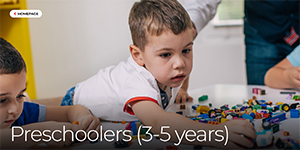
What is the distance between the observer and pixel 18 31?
433 millimetres

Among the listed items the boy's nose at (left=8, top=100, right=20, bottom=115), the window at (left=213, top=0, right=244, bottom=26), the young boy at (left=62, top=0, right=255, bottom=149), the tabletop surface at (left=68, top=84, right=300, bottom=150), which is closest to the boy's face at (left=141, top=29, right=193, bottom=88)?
the young boy at (left=62, top=0, right=255, bottom=149)

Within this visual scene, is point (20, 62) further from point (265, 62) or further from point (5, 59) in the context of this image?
point (265, 62)

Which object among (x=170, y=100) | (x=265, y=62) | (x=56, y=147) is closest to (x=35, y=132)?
(x=56, y=147)

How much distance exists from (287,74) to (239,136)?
47cm

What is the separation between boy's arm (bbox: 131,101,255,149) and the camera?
1.12ft

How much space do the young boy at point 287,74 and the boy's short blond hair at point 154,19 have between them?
1.26 feet

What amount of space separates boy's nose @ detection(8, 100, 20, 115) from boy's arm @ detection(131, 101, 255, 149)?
178 millimetres

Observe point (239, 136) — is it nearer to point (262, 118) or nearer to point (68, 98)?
point (262, 118)

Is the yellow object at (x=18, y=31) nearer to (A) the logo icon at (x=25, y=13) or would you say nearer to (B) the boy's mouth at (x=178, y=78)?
(A) the logo icon at (x=25, y=13)

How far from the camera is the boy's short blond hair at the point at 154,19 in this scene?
448 mm

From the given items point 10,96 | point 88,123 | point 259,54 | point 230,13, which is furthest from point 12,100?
point 230,13

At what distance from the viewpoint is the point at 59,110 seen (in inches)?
20.2

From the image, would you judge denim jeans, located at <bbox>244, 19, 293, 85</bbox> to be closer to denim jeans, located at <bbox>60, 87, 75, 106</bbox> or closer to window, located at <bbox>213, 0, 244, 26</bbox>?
window, located at <bbox>213, 0, 244, 26</bbox>

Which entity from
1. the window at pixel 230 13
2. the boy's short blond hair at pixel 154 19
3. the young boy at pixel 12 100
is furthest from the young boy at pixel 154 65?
the window at pixel 230 13
